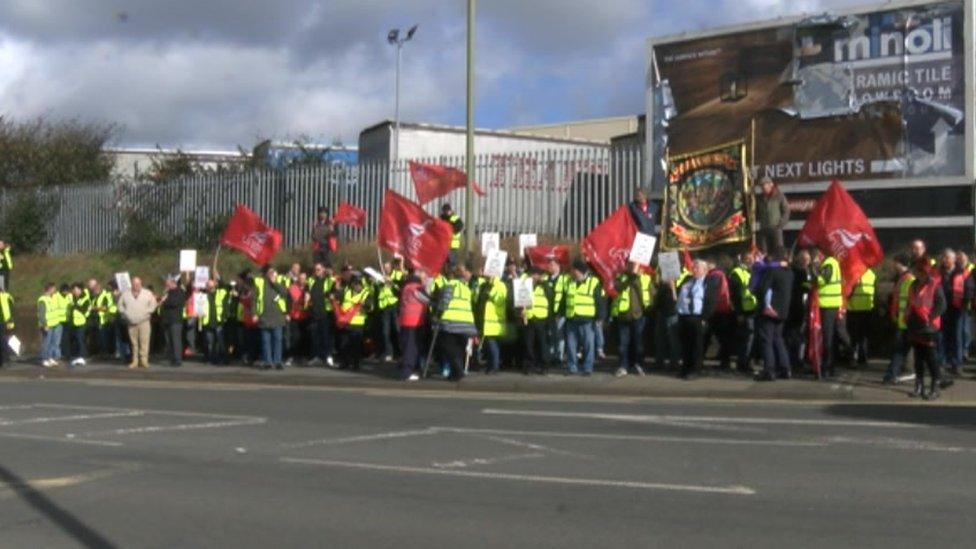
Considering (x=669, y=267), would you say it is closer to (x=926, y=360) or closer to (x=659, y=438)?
(x=926, y=360)

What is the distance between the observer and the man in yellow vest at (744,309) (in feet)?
66.5

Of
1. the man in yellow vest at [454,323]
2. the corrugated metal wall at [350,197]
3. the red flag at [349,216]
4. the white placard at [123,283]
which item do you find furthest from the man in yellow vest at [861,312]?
the white placard at [123,283]

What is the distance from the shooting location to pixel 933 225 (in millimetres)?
23188

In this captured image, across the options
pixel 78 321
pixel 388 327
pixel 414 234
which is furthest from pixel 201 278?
pixel 414 234

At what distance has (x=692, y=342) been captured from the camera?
2036cm

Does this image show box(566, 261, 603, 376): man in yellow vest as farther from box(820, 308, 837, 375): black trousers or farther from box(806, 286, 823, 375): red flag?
box(820, 308, 837, 375): black trousers

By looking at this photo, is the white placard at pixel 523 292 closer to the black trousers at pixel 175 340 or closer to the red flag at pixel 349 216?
the black trousers at pixel 175 340

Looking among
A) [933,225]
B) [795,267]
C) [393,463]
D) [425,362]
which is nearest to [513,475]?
[393,463]

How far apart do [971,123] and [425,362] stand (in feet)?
31.5

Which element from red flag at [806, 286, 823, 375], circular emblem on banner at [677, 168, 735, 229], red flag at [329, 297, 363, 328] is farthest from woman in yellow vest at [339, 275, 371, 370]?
red flag at [806, 286, 823, 375]

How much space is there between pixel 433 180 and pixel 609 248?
586cm

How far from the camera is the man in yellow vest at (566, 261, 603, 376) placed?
842 inches

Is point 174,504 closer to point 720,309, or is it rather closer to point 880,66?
point 720,309

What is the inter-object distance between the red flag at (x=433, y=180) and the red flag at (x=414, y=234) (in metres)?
2.52
